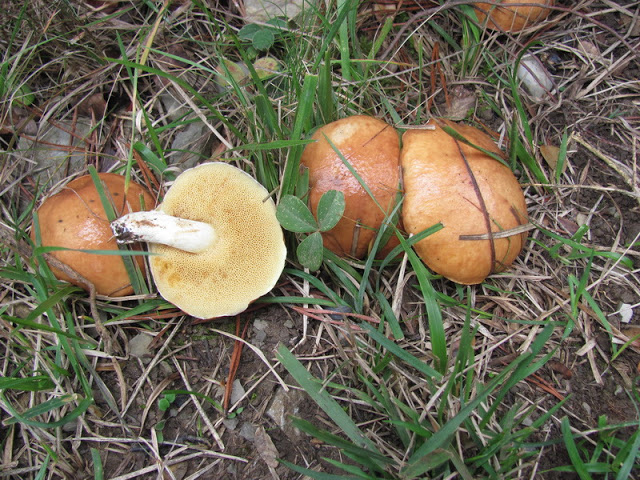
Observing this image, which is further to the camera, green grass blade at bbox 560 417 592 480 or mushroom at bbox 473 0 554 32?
mushroom at bbox 473 0 554 32

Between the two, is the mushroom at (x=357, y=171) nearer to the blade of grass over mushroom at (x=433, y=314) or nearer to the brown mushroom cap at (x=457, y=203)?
the brown mushroom cap at (x=457, y=203)

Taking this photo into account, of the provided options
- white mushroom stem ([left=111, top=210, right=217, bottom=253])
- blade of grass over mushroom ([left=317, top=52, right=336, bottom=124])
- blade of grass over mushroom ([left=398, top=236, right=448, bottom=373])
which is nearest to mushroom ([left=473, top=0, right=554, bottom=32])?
blade of grass over mushroom ([left=317, top=52, right=336, bottom=124])

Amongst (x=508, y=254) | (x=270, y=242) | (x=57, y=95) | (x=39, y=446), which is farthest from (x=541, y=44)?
(x=39, y=446)

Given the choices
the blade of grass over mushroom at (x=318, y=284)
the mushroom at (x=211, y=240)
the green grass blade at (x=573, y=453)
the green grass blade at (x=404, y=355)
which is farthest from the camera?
the blade of grass over mushroom at (x=318, y=284)

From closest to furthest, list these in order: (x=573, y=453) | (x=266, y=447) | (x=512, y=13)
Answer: (x=573, y=453), (x=266, y=447), (x=512, y=13)

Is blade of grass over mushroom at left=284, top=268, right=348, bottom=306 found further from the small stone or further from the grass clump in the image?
the small stone

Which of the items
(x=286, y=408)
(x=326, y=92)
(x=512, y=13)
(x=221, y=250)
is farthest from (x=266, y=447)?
(x=512, y=13)

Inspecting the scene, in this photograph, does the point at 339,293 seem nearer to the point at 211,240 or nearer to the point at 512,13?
the point at 211,240

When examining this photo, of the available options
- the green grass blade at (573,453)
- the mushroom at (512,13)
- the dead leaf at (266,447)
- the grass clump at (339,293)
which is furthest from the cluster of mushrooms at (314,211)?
the mushroom at (512,13)
